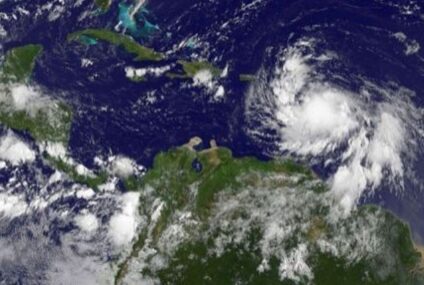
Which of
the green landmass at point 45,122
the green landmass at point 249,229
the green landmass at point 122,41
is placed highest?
the green landmass at point 122,41

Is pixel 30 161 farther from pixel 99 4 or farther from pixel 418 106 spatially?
pixel 418 106

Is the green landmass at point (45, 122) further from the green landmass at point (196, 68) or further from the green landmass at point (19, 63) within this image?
the green landmass at point (196, 68)

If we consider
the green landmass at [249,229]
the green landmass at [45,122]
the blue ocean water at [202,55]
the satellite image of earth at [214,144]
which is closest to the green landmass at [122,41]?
the satellite image of earth at [214,144]

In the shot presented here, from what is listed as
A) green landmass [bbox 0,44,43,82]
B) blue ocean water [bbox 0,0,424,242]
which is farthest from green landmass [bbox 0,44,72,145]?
blue ocean water [bbox 0,0,424,242]

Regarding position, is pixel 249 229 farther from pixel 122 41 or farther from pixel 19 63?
pixel 19 63

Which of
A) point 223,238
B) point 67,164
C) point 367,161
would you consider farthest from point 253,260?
point 67,164

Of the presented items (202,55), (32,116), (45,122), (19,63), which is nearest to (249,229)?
(202,55)
